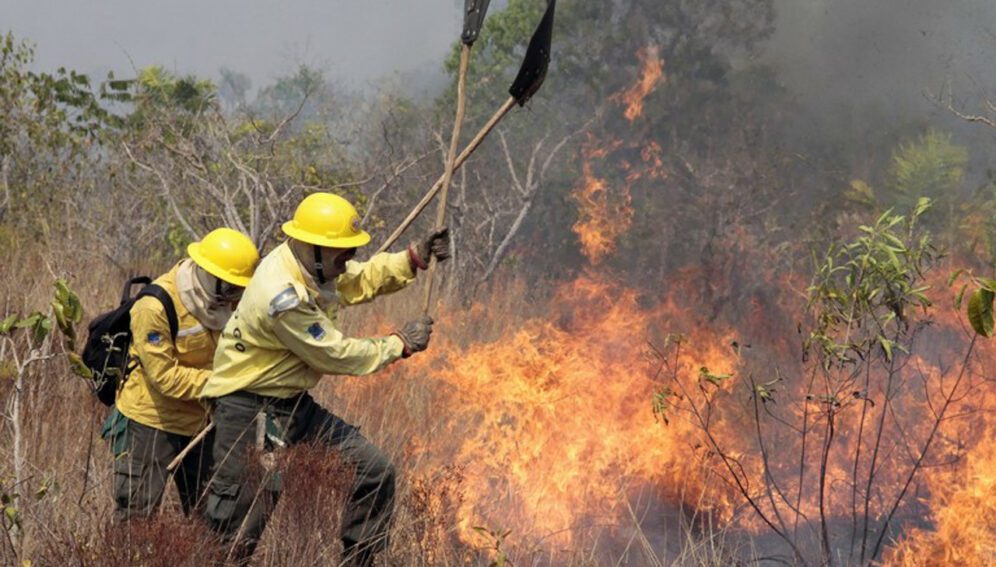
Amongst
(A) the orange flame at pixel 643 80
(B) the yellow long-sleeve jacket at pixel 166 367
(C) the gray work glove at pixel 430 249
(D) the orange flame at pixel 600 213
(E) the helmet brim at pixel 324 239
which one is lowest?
(B) the yellow long-sleeve jacket at pixel 166 367

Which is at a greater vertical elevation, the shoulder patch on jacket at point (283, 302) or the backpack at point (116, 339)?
the shoulder patch on jacket at point (283, 302)

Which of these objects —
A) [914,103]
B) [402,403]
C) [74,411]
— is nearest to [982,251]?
[914,103]

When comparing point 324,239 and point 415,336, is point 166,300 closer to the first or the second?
point 324,239

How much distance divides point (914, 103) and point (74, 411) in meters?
10.0

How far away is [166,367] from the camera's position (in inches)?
153

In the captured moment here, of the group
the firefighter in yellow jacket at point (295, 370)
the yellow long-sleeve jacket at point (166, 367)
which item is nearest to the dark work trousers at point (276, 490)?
the firefighter in yellow jacket at point (295, 370)

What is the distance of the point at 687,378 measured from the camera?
22.6ft

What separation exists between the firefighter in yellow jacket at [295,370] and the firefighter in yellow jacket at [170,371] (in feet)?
0.60

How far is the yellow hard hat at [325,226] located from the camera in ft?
12.9

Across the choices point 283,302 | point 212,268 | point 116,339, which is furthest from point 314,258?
point 116,339

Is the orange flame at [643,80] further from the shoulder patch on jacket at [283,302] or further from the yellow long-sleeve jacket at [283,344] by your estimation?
the shoulder patch on jacket at [283,302]

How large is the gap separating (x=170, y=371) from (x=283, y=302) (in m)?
0.66

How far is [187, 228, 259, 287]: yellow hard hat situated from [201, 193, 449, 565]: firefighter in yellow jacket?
0.19m

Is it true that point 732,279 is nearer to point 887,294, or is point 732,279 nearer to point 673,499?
point 673,499
